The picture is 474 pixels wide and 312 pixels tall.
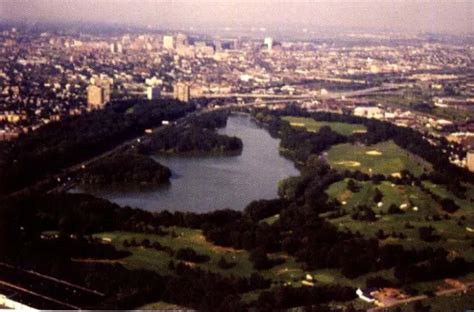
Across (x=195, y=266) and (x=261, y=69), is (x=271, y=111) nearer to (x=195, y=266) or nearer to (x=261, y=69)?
(x=261, y=69)

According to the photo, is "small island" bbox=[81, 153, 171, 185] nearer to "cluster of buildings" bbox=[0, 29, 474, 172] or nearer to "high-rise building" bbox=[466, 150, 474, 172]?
"cluster of buildings" bbox=[0, 29, 474, 172]

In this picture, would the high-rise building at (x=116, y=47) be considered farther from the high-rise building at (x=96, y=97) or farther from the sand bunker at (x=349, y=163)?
the sand bunker at (x=349, y=163)

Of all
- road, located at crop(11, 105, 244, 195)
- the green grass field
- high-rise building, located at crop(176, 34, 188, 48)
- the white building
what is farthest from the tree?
the white building

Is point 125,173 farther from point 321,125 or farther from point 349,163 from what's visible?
point 321,125

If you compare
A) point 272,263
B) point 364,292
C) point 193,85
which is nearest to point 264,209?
point 272,263

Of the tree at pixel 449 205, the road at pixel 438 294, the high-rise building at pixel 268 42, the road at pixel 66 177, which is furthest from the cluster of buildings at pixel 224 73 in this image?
the road at pixel 438 294
